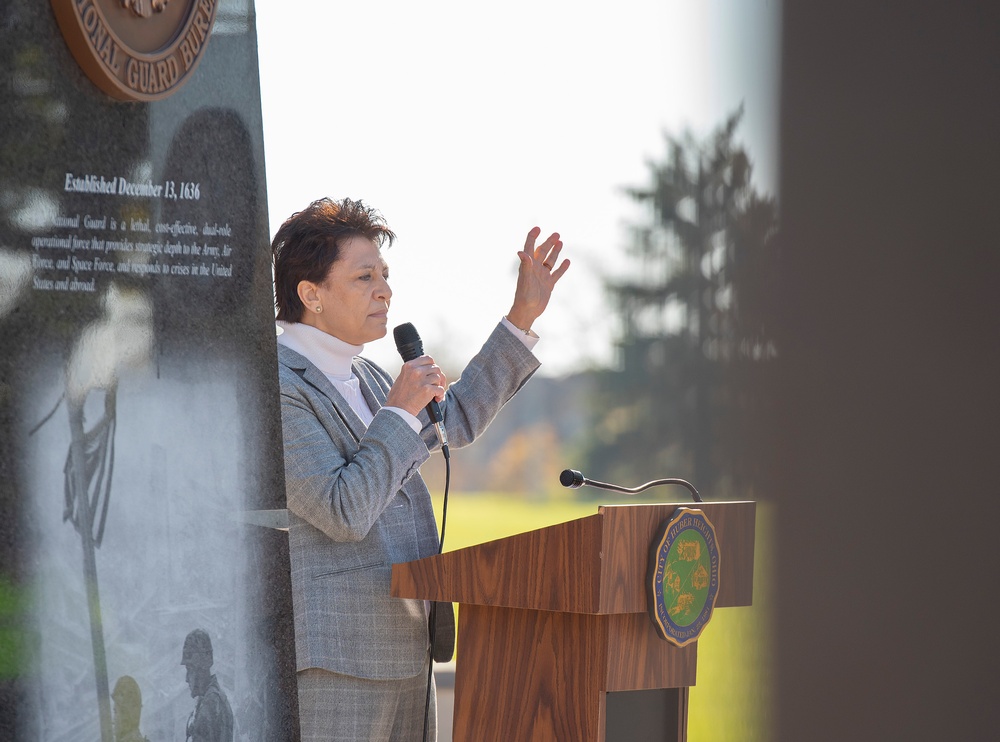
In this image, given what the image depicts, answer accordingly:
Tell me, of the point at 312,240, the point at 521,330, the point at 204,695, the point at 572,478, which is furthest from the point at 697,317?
the point at 204,695

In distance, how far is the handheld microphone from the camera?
2.11 m

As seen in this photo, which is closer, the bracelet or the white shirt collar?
the white shirt collar

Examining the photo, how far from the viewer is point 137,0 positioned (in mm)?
1471

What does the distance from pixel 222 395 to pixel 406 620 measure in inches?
26.2

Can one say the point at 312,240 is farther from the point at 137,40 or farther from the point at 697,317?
the point at 697,317

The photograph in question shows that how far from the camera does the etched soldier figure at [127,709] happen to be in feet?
4.75

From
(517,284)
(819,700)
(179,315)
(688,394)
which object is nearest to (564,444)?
(688,394)

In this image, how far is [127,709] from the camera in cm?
146

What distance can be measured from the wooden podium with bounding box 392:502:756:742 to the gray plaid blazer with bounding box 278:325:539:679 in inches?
3.6

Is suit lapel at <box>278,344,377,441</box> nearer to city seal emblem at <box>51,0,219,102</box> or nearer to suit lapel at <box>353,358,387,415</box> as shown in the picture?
suit lapel at <box>353,358,387,415</box>

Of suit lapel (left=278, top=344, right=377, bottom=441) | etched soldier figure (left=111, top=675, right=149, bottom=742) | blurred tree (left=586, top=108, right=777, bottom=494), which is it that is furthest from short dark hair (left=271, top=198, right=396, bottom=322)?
blurred tree (left=586, top=108, right=777, bottom=494)

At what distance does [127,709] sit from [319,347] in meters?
0.86

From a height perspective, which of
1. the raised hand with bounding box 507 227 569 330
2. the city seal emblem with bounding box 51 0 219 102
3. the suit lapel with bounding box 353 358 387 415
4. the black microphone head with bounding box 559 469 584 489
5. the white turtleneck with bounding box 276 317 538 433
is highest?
the city seal emblem with bounding box 51 0 219 102

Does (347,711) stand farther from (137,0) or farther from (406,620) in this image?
(137,0)
